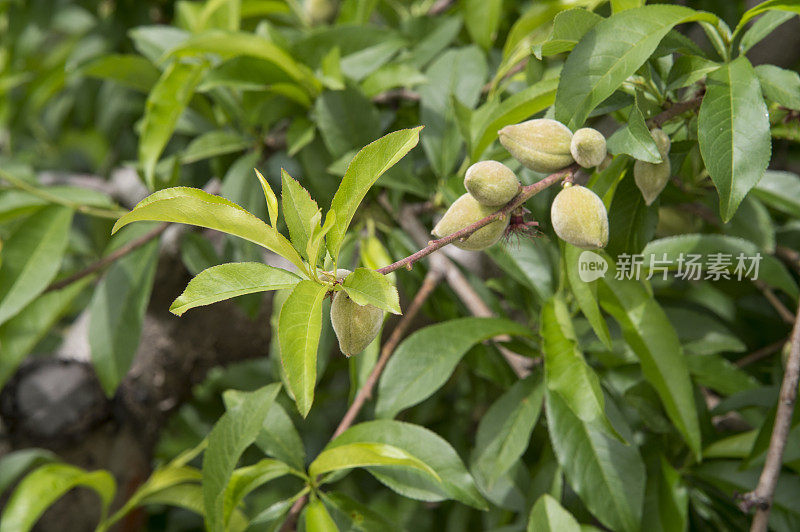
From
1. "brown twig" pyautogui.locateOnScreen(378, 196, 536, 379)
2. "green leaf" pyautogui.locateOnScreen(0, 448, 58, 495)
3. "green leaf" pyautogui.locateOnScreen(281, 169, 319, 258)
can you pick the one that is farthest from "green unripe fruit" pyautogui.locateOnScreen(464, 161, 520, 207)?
"green leaf" pyautogui.locateOnScreen(0, 448, 58, 495)

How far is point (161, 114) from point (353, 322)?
52cm

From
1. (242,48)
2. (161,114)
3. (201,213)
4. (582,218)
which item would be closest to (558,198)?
(582,218)

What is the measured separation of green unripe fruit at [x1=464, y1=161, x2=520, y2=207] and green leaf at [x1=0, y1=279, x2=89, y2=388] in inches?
25.6

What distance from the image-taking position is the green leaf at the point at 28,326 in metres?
0.84

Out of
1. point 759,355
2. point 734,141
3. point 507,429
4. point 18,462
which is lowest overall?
point 18,462

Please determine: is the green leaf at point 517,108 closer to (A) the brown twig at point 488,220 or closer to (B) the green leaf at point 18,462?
(A) the brown twig at point 488,220

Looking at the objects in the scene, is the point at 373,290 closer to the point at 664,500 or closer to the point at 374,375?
the point at 374,375

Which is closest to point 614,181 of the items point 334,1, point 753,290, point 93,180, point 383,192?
point 383,192

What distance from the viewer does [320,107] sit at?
2.61 feet

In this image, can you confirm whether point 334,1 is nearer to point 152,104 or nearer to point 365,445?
point 152,104

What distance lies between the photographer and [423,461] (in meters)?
0.61

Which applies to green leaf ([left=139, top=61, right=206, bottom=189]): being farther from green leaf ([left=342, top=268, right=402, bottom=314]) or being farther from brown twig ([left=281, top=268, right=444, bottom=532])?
green leaf ([left=342, top=268, right=402, bottom=314])

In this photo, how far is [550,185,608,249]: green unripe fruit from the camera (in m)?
0.45

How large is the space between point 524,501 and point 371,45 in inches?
22.7
